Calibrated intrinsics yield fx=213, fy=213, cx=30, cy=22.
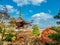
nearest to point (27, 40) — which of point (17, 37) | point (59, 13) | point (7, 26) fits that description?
point (17, 37)

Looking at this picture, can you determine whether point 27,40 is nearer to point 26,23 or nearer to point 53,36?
point 26,23

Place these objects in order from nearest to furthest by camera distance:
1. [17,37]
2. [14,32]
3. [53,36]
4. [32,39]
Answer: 1. [53,36]
2. [32,39]
3. [17,37]
4. [14,32]

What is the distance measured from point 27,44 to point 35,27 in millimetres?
5808

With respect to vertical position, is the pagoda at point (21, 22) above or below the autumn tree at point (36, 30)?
above

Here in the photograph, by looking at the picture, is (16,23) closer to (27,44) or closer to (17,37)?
(17,37)

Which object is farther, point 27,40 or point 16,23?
point 16,23

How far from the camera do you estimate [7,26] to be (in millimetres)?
26000

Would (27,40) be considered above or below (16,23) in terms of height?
below

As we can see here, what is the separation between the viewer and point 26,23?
1063 inches

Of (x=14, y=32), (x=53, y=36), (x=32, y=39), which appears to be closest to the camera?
(x=53, y=36)

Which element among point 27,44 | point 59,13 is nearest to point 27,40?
point 27,44

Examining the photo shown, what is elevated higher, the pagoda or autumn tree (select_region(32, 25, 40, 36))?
the pagoda

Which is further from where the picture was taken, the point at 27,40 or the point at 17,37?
the point at 17,37

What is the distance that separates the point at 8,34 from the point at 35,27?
3740 mm
